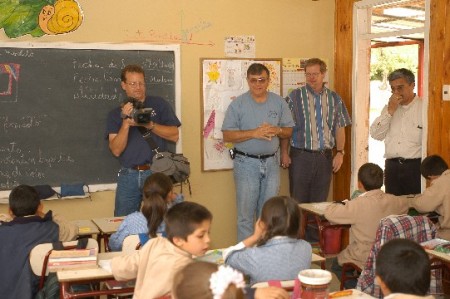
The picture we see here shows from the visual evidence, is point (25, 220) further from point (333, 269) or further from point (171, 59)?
point (171, 59)

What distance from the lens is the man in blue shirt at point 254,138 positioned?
17.9 ft

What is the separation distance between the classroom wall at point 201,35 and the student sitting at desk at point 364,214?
6.66 ft

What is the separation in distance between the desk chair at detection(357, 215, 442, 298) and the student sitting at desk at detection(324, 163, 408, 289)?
0.38 metres

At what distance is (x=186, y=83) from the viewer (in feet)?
18.9

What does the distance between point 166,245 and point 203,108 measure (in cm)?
320

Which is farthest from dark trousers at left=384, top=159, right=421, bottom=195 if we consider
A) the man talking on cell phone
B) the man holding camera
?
the man holding camera

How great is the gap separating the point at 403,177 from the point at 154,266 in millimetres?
3268

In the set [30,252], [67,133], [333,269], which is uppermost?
[67,133]

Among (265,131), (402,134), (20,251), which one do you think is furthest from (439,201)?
(20,251)

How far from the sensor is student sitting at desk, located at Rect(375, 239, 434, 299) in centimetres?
232

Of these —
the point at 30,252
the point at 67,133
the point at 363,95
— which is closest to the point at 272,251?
the point at 30,252

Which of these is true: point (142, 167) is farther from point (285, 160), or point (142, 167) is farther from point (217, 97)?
point (285, 160)

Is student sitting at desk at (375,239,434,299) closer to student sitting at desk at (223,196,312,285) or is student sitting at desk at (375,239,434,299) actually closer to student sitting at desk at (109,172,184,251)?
student sitting at desk at (223,196,312,285)

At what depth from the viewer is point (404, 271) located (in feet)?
7.64
